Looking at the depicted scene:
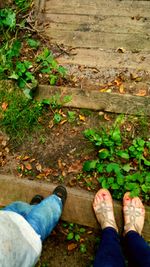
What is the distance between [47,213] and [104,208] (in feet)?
1.82

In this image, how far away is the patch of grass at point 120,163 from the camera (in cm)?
330

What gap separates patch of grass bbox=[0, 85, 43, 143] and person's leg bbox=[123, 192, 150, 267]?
123 centimetres

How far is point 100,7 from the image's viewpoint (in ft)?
13.4

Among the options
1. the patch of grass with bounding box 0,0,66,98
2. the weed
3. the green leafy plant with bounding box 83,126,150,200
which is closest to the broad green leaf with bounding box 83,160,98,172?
the green leafy plant with bounding box 83,126,150,200

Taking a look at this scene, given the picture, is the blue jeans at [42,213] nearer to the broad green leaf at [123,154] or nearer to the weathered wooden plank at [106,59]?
the broad green leaf at [123,154]

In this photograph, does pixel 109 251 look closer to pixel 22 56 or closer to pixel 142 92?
pixel 142 92

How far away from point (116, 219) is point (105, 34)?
78.9 inches

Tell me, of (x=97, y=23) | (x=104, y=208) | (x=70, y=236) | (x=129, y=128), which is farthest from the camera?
(x=97, y=23)

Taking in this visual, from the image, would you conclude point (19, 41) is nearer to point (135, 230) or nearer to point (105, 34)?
point (105, 34)

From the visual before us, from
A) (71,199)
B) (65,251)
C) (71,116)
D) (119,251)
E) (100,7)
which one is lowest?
(65,251)

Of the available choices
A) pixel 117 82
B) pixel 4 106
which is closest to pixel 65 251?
pixel 4 106

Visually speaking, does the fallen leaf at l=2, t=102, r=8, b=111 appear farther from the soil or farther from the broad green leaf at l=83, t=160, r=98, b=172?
the soil

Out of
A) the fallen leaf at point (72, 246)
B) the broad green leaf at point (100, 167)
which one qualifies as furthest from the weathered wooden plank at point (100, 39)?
the fallen leaf at point (72, 246)

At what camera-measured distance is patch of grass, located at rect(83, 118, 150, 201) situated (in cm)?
330
